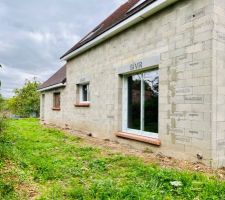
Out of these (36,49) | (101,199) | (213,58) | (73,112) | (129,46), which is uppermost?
(36,49)

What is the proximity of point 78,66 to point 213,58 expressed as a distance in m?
8.65

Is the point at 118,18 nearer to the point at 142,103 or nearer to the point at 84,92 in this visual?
the point at 84,92

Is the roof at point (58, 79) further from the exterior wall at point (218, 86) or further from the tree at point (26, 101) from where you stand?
the tree at point (26, 101)

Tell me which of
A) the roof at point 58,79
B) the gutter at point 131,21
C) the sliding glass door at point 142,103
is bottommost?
the sliding glass door at point 142,103

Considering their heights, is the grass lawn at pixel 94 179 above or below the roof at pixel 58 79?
below

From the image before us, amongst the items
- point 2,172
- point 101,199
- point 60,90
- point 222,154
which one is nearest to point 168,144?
point 222,154

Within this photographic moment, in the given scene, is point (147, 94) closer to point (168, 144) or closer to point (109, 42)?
point (168, 144)

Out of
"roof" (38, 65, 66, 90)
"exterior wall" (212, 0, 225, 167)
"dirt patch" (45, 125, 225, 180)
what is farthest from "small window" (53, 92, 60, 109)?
"exterior wall" (212, 0, 225, 167)

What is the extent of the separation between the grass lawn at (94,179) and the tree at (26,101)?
27214 millimetres

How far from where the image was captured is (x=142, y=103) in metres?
7.82

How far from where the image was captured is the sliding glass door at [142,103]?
7285mm

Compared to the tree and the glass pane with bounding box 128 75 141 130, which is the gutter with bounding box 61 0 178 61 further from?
the tree

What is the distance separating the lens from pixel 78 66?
12906 mm

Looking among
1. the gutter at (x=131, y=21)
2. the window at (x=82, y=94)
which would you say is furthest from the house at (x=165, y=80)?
the window at (x=82, y=94)
